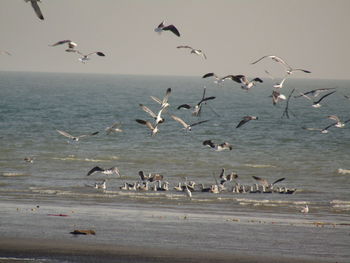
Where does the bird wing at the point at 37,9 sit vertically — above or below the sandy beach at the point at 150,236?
above

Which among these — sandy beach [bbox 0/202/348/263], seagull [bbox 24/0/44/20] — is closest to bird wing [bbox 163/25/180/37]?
seagull [bbox 24/0/44/20]

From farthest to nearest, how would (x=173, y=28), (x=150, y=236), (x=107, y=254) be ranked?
1. (x=150, y=236)
2. (x=173, y=28)
3. (x=107, y=254)

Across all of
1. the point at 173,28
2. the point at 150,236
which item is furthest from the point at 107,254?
the point at 173,28

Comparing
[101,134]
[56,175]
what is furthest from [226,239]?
[101,134]

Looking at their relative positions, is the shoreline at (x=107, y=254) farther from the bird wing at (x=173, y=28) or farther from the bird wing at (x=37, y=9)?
the bird wing at (x=37, y=9)

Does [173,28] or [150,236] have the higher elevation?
[173,28]

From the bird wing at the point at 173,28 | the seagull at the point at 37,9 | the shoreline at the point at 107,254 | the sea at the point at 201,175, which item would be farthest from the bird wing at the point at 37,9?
the sea at the point at 201,175

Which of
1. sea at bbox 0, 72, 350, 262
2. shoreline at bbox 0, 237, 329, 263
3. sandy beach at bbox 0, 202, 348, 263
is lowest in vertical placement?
shoreline at bbox 0, 237, 329, 263

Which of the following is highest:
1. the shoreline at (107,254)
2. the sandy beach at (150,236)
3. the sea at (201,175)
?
the sea at (201,175)

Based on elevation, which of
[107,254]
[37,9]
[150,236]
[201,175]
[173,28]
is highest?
[173,28]

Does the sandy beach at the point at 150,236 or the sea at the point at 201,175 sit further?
the sea at the point at 201,175

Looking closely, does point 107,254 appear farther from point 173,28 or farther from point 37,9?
point 37,9

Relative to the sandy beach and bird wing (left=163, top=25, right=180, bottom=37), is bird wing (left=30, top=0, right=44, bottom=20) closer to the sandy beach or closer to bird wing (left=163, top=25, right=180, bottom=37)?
bird wing (left=163, top=25, right=180, bottom=37)

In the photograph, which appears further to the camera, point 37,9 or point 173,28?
point 173,28
